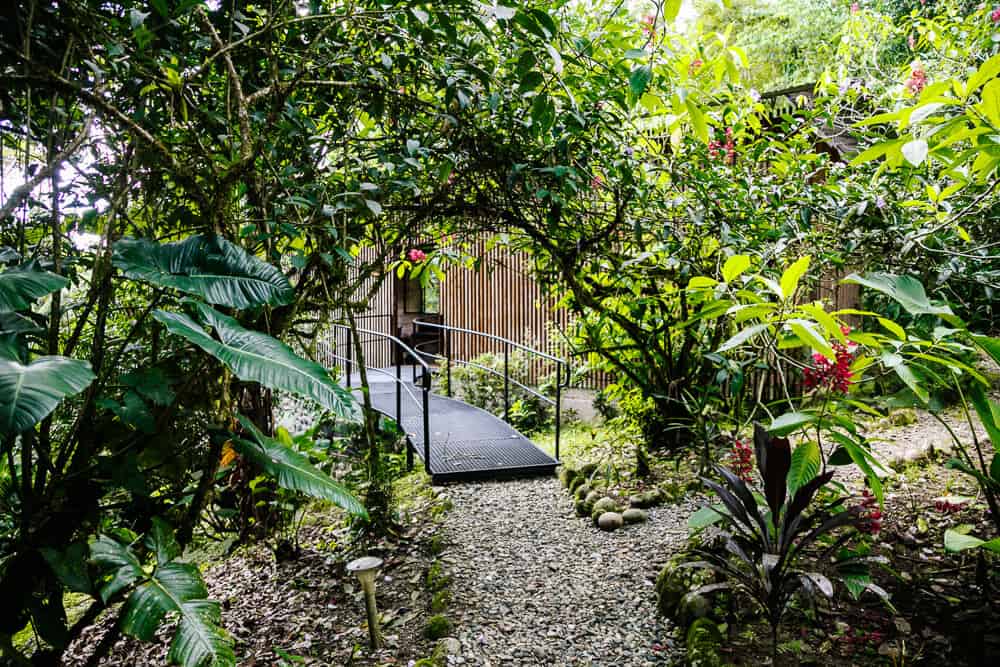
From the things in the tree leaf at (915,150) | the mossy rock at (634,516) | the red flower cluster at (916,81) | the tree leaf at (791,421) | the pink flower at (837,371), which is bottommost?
the mossy rock at (634,516)

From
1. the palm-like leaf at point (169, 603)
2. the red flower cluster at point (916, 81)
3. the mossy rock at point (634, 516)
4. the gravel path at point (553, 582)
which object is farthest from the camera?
the mossy rock at point (634, 516)

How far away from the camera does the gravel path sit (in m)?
2.49

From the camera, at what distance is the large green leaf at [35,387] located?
0.91m

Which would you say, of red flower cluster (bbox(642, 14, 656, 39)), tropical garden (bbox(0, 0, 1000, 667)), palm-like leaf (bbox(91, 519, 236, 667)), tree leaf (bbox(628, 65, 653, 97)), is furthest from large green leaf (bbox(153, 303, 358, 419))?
red flower cluster (bbox(642, 14, 656, 39))

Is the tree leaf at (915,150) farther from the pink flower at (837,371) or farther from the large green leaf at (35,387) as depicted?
the large green leaf at (35,387)

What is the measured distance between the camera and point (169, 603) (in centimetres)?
132

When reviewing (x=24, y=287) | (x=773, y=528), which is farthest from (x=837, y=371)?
(x=24, y=287)

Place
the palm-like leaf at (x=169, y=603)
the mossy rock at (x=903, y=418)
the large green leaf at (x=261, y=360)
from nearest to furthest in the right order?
the large green leaf at (x=261, y=360) < the palm-like leaf at (x=169, y=603) < the mossy rock at (x=903, y=418)

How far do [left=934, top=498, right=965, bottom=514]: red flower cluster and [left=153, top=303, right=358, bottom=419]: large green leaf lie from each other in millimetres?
3034

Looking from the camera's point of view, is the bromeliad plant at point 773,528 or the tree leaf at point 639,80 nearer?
the tree leaf at point 639,80

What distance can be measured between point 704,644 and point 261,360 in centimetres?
200

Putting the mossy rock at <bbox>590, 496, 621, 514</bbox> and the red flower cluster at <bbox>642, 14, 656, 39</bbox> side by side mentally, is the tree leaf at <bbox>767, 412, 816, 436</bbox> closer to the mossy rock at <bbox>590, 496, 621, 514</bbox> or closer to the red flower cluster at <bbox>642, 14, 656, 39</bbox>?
the red flower cluster at <bbox>642, 14, 656, 39</bbox>

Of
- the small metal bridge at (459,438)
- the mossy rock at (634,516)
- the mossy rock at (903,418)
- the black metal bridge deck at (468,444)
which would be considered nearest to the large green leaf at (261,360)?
the small metal bridge at (459,438)

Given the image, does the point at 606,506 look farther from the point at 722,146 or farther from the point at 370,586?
the point at 722,146
